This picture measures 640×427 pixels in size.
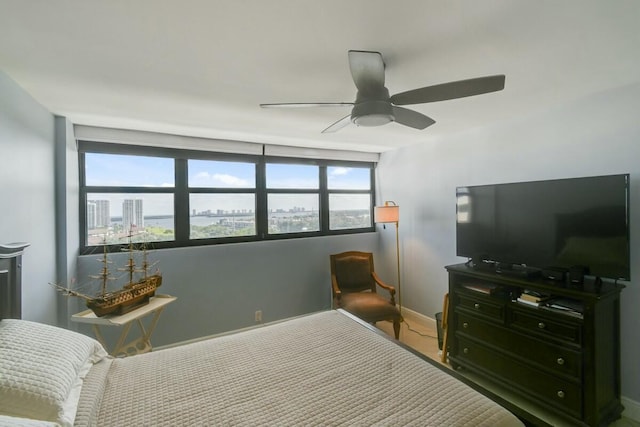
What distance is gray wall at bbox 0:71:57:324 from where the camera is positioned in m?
1.64

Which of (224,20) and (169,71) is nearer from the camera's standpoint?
(224,20)

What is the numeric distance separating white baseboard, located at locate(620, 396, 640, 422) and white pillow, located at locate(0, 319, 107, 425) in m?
3.32

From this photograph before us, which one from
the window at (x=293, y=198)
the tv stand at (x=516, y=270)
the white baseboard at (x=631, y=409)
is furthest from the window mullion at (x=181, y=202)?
the white baseboard at (x=631, y=409)

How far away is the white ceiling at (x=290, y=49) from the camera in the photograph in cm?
117

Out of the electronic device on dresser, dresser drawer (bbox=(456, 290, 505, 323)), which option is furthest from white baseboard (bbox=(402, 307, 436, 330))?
dresser drawer (bbox=(456, 290, 505, 323))

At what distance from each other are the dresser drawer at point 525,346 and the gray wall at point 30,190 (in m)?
3.39

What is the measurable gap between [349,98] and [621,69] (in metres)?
1.71

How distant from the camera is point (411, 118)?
181 centimetres

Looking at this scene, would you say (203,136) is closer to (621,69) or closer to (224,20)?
(224,20)

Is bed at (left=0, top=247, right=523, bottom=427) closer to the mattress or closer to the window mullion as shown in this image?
the mattress

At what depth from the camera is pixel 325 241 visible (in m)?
3.81

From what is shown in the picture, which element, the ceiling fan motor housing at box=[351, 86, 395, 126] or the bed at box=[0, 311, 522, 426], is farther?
the ceiling fan motor housing at box=[351, 86, 395, 126]

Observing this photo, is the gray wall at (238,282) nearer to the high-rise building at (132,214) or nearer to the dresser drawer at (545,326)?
the high-rise building at (132,214)

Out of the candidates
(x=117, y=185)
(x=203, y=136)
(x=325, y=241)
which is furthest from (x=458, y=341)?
(x=117, y=185)
